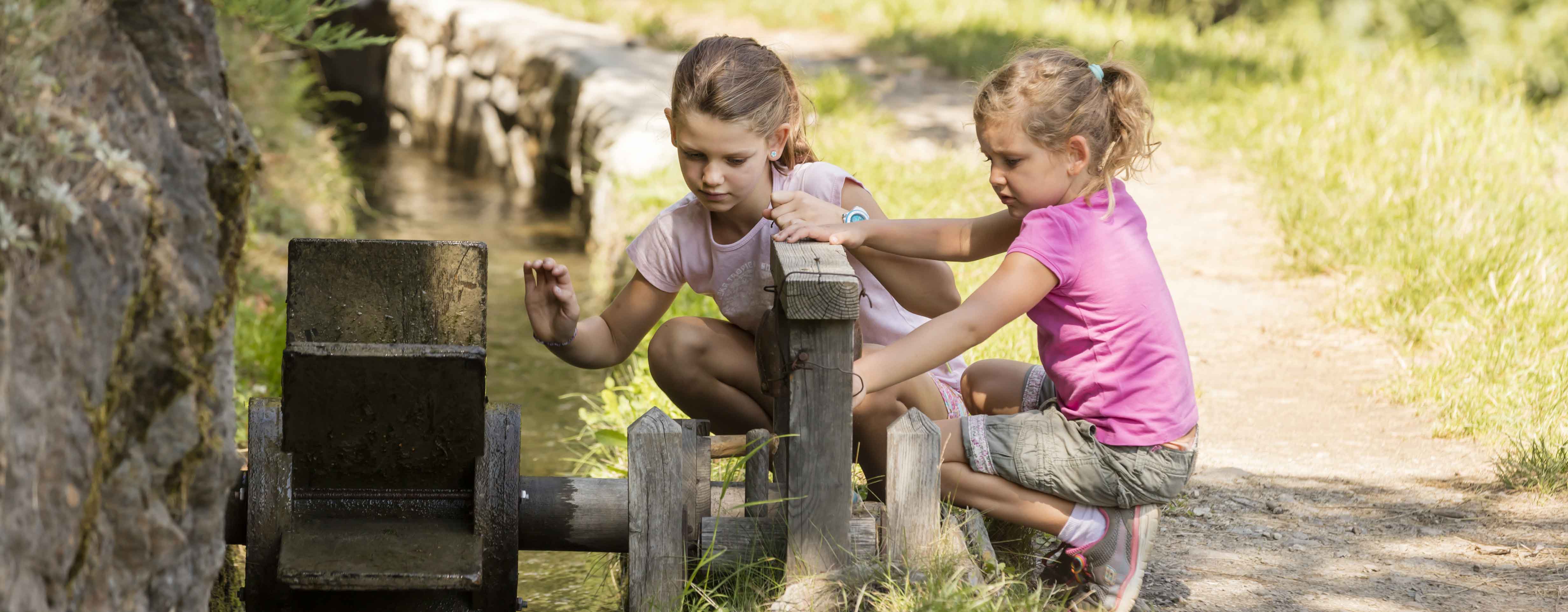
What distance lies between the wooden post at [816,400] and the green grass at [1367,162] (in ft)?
3.83

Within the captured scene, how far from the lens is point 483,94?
32.7ft

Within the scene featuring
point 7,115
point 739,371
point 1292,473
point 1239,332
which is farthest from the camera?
point 1239,332

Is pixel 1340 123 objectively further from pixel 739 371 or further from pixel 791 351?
pixel 791 351

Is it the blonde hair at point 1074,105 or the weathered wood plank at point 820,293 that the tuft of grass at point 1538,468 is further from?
the weathered wood plank at point 820,293

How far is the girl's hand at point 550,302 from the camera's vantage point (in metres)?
2.65

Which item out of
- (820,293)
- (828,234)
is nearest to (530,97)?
(828,234)

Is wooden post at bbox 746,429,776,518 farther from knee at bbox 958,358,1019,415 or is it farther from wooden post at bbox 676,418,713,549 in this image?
knee at bbox 958,358,1019,415

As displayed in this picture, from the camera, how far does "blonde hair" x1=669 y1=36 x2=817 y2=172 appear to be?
2678mm

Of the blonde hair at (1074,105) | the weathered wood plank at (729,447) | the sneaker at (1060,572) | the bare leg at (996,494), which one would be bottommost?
the sneaker at (1060,572)

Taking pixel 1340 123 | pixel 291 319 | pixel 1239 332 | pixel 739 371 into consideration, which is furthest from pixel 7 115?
pixel 1340 123

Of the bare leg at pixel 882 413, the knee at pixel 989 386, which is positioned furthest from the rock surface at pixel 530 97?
the bare leg at pixel 882 413

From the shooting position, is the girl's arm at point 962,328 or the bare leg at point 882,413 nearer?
the girl's arm at point 962,328

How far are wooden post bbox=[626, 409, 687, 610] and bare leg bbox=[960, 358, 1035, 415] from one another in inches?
32.6

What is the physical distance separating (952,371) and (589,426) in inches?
55.8
